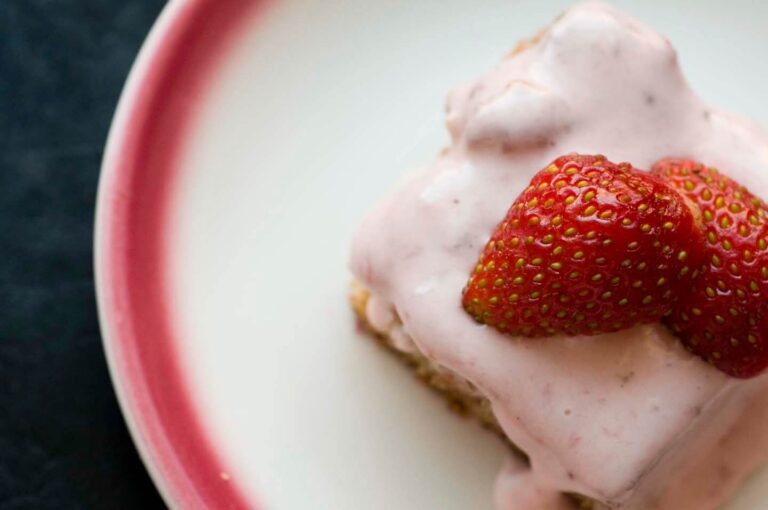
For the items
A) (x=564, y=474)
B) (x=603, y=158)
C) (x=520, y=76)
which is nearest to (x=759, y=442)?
(x=564, y=474)

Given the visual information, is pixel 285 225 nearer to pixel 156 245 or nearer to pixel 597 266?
pixel 156 245

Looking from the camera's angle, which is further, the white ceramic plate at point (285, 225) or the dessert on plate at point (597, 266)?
the white ceramic plate at point (285, 225)

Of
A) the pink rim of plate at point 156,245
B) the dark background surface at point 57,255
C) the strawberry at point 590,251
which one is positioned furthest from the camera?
the dark background surface at point 57,255

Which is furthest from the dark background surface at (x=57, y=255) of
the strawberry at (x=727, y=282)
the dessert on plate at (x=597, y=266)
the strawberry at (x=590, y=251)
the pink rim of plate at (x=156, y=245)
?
the strawberry at (x=727, y=282)

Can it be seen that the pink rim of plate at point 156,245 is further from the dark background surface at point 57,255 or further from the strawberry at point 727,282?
the strawberry at point 727,282

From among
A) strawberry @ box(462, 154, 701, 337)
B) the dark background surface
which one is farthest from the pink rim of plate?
strawberry @ box(462, 154, 701, 337)

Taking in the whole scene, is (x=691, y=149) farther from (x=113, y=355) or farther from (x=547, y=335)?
(x=113, y=355)
